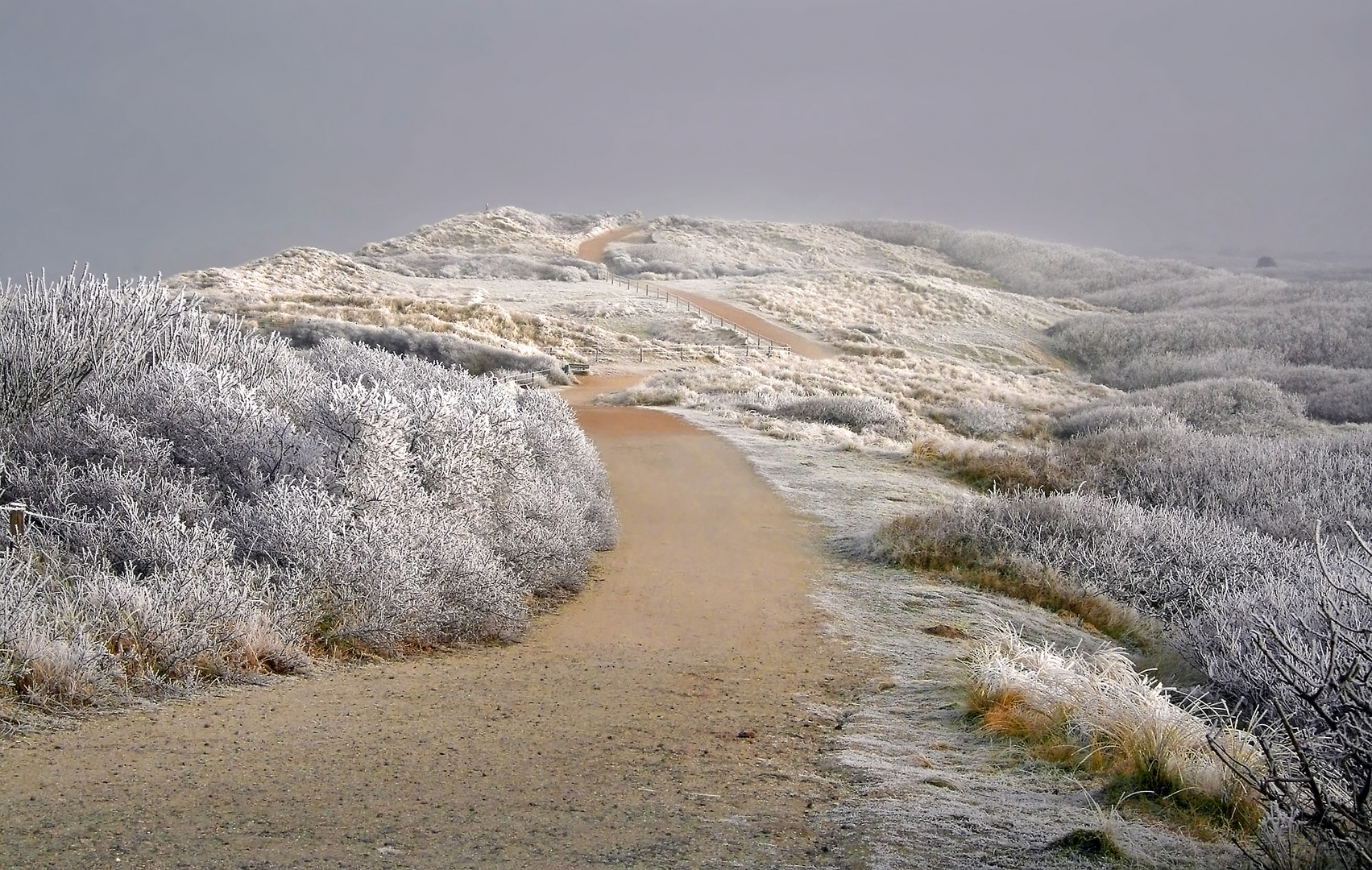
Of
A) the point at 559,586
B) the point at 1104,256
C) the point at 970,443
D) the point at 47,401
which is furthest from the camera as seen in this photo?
the point at 1104,256

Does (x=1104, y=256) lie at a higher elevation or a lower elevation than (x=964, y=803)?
higher

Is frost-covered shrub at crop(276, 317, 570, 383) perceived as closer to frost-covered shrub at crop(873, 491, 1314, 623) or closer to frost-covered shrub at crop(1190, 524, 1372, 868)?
frost-covered shrub at crop(873, 491, 1314, 623)

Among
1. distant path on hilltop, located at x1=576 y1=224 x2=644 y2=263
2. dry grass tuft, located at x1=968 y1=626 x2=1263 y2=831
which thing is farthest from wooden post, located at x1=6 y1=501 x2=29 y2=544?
distant path on hilltop, located at x1=576 y1=224 x2=644 y2=263

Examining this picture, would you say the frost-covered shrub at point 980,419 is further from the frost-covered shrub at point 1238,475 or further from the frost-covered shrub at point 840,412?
the frost-covered shrub at point 1238,475

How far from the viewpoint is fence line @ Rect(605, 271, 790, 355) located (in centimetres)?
3872

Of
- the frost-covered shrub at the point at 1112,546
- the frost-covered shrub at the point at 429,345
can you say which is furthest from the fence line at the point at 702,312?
the frost-covered shrub at the point at 1112,546

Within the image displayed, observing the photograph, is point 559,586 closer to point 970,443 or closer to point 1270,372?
point 970,443

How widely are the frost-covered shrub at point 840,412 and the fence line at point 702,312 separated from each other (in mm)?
14193

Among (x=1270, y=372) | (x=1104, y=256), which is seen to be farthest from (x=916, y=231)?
(x=1270, y=372)

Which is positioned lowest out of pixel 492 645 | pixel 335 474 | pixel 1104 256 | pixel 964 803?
pixel 492 645

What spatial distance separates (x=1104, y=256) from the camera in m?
93.3

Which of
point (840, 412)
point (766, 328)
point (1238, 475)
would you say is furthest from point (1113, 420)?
point (766, 328)

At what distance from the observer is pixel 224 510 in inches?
277

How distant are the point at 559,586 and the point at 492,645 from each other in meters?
1.79
